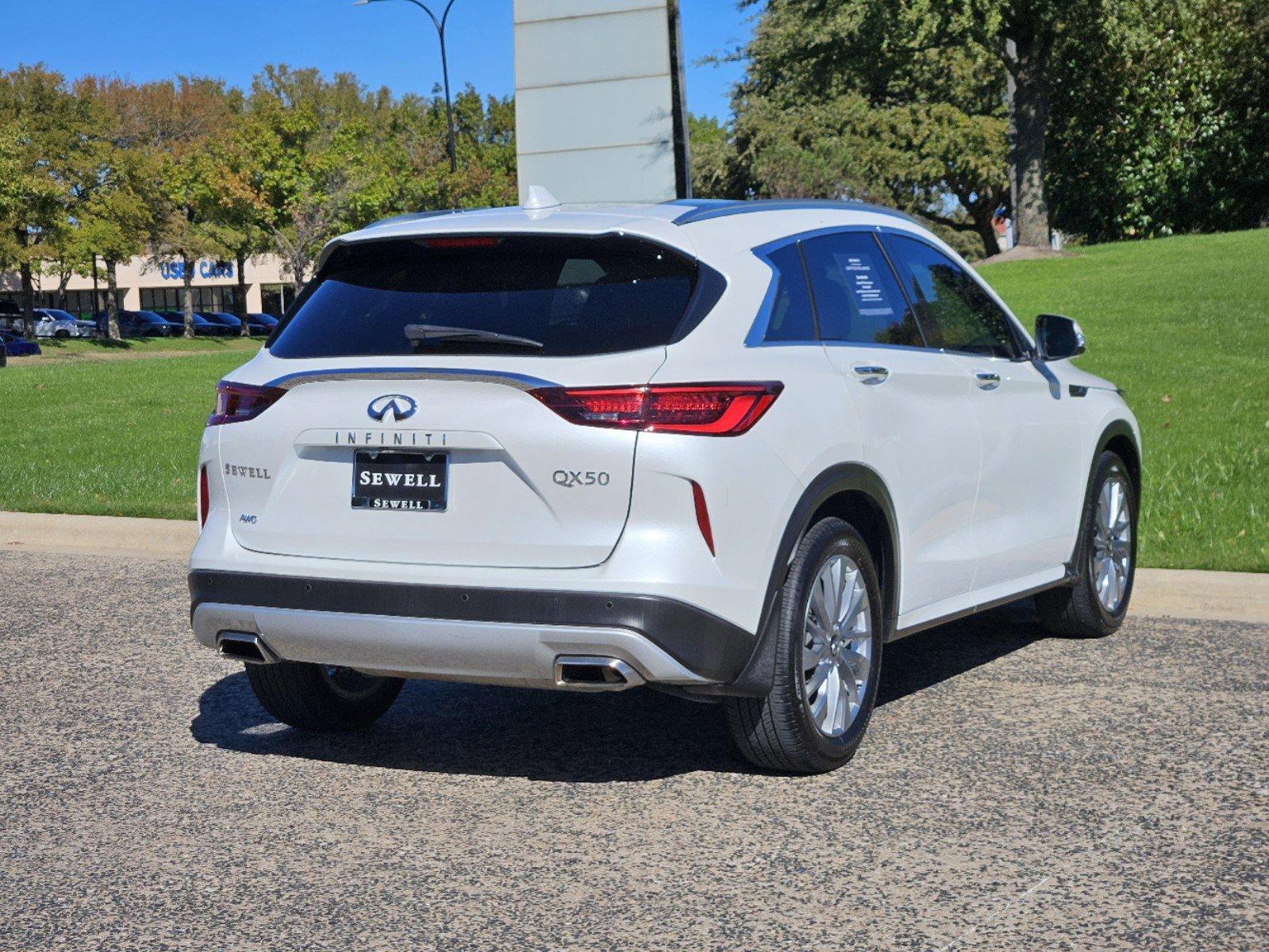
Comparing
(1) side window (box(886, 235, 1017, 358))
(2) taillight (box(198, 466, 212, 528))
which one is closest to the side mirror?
(1) side window (box(886, 235, 1017, 358))

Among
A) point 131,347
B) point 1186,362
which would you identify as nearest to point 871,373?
point 1186,362

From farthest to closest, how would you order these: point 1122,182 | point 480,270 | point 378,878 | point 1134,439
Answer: point 1122,182 → point 1134,439 → point 480,270 → point 378,878

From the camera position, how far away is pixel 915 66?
4500 centimetres

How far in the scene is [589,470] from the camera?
14.8 ft

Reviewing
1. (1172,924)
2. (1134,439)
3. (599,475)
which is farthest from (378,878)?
(1134,439)

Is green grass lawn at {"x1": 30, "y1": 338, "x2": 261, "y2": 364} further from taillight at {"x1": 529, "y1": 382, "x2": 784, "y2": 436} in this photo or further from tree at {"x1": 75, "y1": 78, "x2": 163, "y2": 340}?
taillight at {"x1": 529, "y1": 382, "x2": 784, "y2": 436}

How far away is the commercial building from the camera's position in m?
94.8

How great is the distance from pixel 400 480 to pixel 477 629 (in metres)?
0.50

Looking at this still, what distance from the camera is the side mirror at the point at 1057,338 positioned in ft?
21.6

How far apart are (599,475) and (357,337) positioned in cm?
100

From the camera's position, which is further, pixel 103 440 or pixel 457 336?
pixel 103 440

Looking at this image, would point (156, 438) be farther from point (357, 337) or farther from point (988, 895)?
point (988, 895)

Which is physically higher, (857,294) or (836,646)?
(857,294)

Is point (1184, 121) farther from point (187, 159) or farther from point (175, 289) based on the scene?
point (175, 289)
